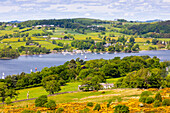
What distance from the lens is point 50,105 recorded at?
3659 centimetres

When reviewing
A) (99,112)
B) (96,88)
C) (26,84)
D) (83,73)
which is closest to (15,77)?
(26,84)

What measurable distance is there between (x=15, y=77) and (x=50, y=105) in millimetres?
68346

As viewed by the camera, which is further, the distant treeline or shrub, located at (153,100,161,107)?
the distant treeline

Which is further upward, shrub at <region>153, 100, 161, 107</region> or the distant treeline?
shrub at <region>153, 100, 161, 107</region>

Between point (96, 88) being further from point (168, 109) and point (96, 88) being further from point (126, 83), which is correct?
point (168, 109)

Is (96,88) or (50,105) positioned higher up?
(50,105)

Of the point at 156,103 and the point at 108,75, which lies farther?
the point at 108,75

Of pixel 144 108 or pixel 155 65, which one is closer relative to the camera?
pixel 144 108

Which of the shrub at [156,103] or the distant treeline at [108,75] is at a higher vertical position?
the shrub at [156,103]

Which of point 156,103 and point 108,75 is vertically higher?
point 156,103

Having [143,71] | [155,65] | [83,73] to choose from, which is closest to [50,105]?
[143,71]

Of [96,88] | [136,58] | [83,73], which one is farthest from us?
[136,58]

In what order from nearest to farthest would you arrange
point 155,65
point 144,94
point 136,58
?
1. point 144,94
2. point 155,65
3. point 136,58

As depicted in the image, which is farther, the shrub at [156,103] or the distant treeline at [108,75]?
the distant treeline at [108,75]
